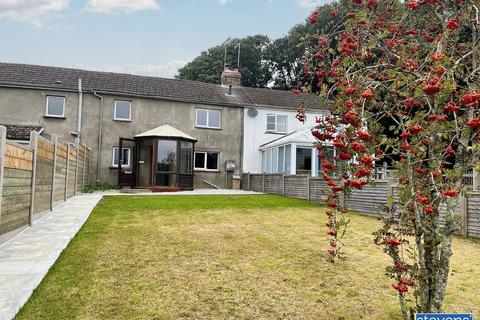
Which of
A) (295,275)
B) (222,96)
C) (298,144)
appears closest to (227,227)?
(295,275)

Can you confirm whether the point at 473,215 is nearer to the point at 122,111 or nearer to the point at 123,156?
the point at 123,156

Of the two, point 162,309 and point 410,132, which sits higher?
point 410,132

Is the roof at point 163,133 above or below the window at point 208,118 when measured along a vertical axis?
below

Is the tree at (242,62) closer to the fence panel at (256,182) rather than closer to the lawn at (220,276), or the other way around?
the fence panel at (256,182)

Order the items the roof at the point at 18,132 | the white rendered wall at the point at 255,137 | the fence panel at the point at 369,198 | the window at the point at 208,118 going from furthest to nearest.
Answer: the white rendered wall at the point at 255,137 → the window at the point at 208,118 → the roof at the point at 18,132 → the fence panel at the point at 369,198

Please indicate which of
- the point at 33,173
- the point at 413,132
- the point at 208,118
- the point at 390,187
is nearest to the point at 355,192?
the point at 390,187

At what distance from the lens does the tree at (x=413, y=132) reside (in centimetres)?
266

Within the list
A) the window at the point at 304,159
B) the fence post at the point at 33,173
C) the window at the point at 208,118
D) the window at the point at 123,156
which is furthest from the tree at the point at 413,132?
the window at the point at 208,118

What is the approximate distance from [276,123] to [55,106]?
13767 mm

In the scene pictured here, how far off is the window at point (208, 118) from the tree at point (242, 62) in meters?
21.0

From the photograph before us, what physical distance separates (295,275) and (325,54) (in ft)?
10.1

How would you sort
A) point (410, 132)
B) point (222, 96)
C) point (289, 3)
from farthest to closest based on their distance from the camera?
1. point (222, 96)
2. point (289, 3)
3. point (410, 132)

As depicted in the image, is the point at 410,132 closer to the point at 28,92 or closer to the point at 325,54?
the point at 325,54

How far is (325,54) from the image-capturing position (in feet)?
12.7
